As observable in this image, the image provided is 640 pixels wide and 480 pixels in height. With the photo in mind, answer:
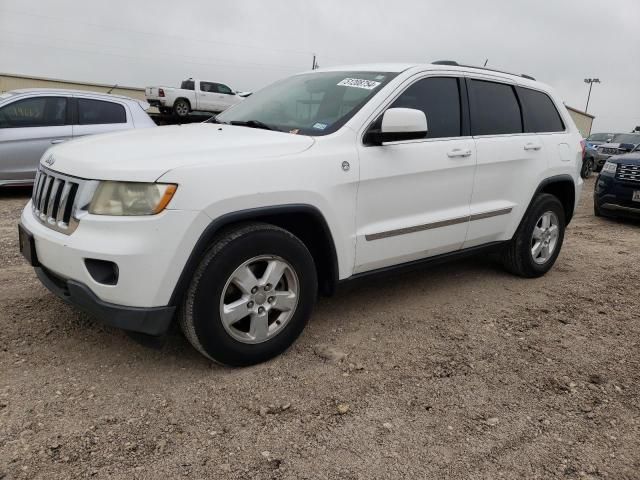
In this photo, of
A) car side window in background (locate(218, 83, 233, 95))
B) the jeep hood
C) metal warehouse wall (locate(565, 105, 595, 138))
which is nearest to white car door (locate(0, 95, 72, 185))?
the jeep hood

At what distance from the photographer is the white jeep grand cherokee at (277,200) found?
2539 millimetres

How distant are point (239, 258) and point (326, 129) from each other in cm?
101

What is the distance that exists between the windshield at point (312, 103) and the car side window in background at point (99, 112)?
4.69m

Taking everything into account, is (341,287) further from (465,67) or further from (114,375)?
(465,67)

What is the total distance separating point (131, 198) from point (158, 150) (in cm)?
33

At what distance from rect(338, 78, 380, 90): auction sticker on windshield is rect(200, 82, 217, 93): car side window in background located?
20.9 m

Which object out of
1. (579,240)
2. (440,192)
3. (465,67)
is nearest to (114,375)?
(440,192)

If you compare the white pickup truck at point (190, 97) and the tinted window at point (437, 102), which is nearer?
the tinted window at point (437, 102)

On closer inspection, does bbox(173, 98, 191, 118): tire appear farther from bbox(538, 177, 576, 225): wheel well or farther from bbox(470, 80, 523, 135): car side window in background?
bbox(470, 80, 523, 135): car side window in background

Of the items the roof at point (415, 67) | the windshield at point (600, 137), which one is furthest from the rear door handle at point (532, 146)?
the windshield at point (600, 137)

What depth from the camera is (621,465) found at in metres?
2.36

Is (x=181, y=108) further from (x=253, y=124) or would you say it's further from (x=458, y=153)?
(x=458, y=153)

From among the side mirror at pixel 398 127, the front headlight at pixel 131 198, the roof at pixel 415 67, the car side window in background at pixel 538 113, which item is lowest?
the front headlight at pixel 131 198

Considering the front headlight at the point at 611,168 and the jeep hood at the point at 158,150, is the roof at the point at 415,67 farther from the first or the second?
the front headlight at the point at 611,168
